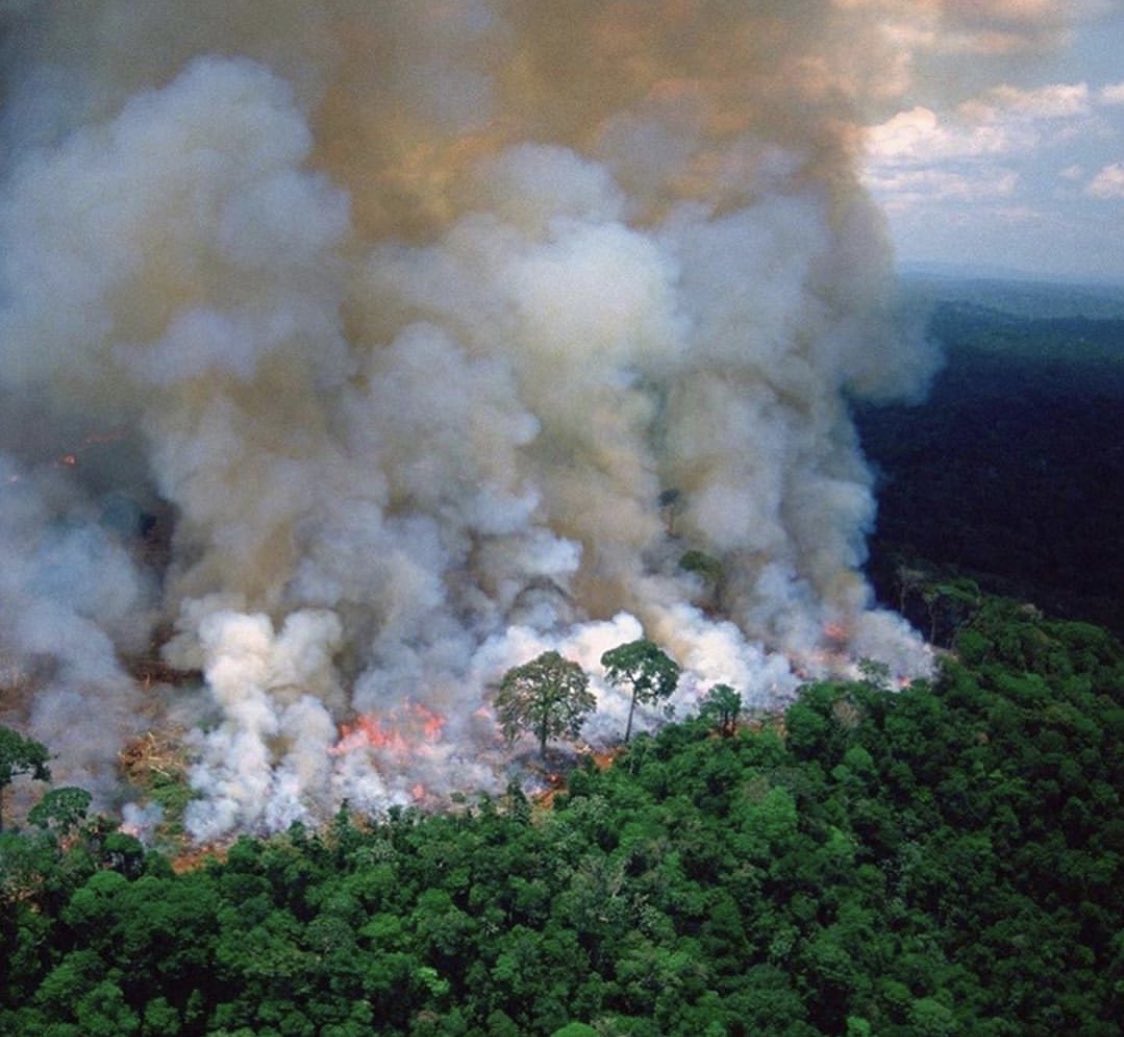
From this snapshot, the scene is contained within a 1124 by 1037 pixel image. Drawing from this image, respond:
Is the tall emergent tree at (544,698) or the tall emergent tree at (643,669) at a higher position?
the tall emergent tree at (643,669)

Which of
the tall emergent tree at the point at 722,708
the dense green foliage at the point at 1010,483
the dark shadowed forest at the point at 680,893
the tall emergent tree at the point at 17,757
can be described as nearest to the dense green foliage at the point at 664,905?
the dark shadowed forest at the point at 680,893

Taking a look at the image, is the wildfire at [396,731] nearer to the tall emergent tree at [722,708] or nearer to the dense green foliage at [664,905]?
the dense green foliage at [664,905]

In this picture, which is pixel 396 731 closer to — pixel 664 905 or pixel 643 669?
→ pixel 643 669

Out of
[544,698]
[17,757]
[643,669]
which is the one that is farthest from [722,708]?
[17,757]

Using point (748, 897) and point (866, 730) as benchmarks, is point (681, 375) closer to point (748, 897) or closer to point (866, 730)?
point (866, 730)

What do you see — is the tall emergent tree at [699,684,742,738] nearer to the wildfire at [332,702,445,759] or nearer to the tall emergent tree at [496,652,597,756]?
the tall emergent tree at [496,652,597,756]
